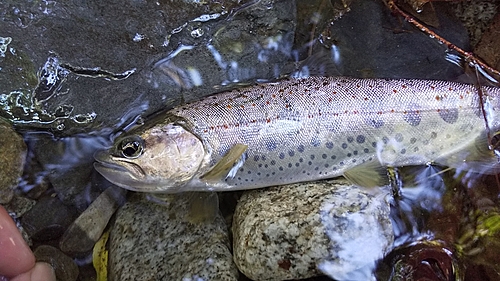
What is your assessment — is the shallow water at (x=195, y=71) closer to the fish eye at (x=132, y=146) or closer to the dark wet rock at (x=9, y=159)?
the dark wet rock at (x=9, y=159)

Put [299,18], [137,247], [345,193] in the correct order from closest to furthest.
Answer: [345,193]
[137,247]
[299,18]

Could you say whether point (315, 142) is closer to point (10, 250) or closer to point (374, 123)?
point (374, 123)

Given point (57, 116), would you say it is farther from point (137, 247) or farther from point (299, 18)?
point (299, 18)

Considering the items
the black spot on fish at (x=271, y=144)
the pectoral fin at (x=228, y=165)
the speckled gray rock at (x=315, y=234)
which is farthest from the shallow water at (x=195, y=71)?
the black spot on fish at (x=271, y=144)

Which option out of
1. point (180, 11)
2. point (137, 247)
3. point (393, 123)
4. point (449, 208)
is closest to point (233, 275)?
point (137, 247)

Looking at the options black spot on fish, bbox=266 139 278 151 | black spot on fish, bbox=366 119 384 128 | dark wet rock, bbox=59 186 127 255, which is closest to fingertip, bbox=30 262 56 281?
dark wet rock, bbox=59 186 127 255

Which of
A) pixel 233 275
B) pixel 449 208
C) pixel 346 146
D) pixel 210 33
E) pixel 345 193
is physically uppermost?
pixel 210 33
